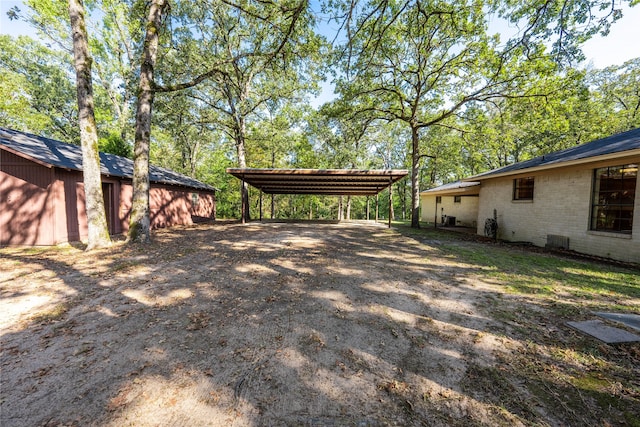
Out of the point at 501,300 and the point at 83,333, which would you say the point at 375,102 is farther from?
the point at 83,333

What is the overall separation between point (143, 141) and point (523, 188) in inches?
563

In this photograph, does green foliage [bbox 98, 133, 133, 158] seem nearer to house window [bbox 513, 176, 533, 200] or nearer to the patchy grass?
the patchy grass

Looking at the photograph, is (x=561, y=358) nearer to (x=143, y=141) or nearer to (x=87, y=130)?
(x=143, y=141)

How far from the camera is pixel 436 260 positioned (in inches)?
244

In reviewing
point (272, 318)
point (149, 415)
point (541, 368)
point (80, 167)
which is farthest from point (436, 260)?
point (80, 167)

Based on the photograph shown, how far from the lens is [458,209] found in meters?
17.1

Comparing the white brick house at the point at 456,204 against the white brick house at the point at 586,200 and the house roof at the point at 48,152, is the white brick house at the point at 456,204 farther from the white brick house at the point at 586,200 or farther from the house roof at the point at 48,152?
Result: the house roof at the point at 48,152

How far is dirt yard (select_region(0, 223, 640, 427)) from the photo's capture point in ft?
5.74

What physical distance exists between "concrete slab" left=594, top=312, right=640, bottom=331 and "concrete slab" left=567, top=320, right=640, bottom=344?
0.81ft

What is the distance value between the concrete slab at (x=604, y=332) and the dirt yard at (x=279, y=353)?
168 mm

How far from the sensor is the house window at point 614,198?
646 cm

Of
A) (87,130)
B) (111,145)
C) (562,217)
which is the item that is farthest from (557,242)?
(111,145)

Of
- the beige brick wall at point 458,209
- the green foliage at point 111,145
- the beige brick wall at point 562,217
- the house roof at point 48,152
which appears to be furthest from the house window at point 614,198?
the green foliage at point 111,145

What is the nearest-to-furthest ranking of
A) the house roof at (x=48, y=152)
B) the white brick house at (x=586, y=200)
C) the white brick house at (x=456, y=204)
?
the white brick house at (x=586, y=200)
the house roof at (x=48, y=152)
the white brick house at (x=456, y=204)
